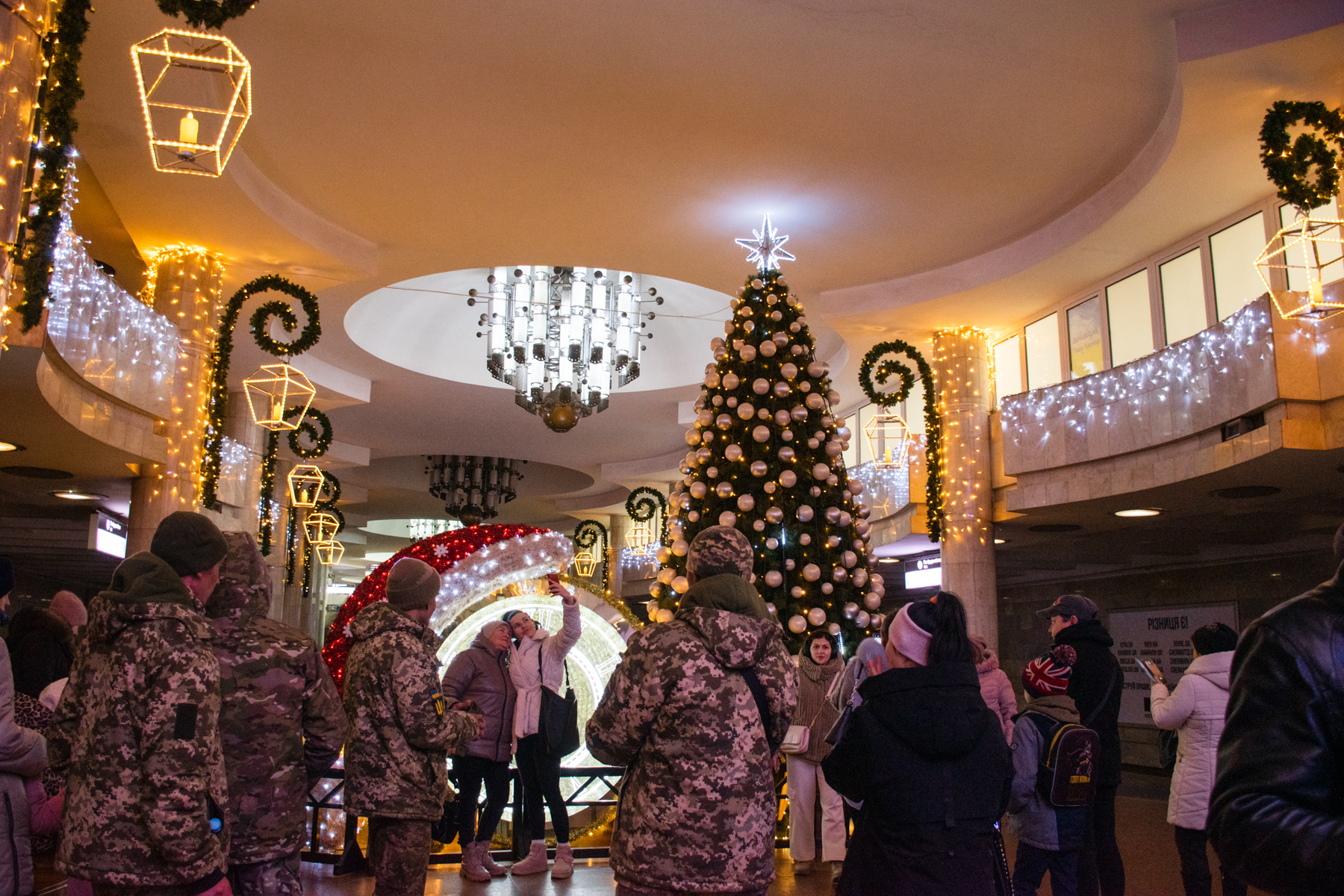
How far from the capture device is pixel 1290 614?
4.88 ft

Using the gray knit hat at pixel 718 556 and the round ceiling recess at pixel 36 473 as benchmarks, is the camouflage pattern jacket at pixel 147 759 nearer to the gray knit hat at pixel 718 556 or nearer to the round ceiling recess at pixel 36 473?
the gray knit hat at pixel 718 556

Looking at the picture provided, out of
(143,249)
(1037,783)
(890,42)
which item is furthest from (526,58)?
(1037,783)

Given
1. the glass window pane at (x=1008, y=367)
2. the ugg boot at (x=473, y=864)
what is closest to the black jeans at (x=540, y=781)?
the ugg boot at (x=473, y=864)

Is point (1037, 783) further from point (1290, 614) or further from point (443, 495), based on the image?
point (443, 495)

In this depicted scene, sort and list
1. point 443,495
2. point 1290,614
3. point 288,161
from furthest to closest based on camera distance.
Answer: point 443,495
point 288,161
point 1290,614

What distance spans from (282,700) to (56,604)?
4.10 metres

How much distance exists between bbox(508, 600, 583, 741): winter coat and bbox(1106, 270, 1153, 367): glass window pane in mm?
7840

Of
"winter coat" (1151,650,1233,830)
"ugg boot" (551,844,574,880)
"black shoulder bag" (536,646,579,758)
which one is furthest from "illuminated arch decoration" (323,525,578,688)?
"winter coat" (1151,650,1233,830)

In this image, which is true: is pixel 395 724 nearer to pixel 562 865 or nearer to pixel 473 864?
pixel 473 864

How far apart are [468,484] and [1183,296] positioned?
664 inches

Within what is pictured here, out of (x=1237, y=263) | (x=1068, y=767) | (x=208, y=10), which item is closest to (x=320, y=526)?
(x=208, y=10)

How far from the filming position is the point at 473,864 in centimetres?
649

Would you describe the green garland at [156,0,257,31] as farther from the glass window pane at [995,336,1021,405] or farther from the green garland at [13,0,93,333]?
the glass window pane at [995,336,1021,405]

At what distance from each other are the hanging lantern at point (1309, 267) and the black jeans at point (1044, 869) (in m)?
3.93
